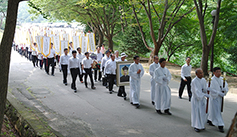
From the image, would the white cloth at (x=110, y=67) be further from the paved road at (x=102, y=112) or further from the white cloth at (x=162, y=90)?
the white cloth at (x=162, y=90)

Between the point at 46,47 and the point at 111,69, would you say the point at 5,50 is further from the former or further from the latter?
the point at 46,47

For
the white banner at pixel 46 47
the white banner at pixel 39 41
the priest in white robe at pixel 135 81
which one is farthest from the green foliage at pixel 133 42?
the priest in white robe at pixel 135 81

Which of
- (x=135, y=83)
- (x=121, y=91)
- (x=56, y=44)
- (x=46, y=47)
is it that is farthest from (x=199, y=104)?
(x=56, y=44)

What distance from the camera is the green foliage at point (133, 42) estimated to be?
82.1ft

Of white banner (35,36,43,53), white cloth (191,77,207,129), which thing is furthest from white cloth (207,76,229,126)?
white banner (35,36,43,53)

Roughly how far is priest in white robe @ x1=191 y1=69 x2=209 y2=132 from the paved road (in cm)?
23

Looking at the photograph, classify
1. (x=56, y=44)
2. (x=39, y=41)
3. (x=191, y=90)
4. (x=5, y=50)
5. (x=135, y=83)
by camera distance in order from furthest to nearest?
1. (x=56, y=44)
2. (x=39, y=41)
3. (x=135, y=83)
4. (x=191, y=90)
5. (x=5, y=50)

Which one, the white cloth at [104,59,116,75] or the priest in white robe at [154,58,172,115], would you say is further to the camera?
the white cloth at [104,59,116,75]

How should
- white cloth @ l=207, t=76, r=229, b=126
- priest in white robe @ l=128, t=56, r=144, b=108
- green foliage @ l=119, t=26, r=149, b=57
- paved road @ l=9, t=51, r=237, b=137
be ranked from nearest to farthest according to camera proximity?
1. paved road @ l=9, t=51, r=237, b=137
2. white cloth @ l=207, t=76, r=229, b=126
3. priest in white robe @ l=128, t=56, r=144, b=108
4. green foliage @ l=119, t=26, r=149, b=57

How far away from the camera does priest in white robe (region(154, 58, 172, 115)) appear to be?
8789mm

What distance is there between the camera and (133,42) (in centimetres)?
2505

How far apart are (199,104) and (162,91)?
181 cm

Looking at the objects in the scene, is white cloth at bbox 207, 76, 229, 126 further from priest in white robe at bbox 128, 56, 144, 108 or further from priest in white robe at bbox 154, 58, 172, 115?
priest in white robe at bbox 128, 56, 144, 108

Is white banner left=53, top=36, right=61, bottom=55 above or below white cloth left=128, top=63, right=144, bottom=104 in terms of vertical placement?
above
